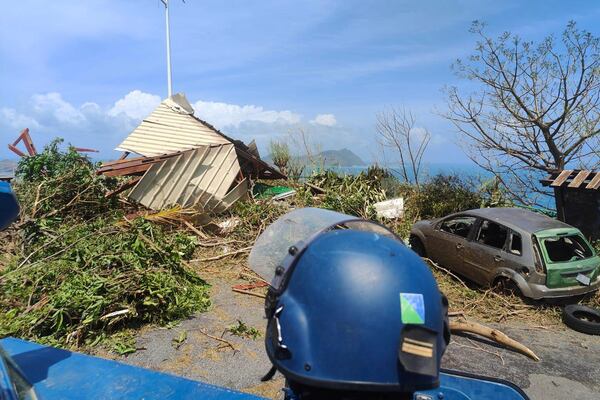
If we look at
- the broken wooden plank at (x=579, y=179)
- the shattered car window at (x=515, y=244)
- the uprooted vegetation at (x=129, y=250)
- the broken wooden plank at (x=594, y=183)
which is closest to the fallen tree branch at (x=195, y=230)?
the uprooted vegetation at (x=129, y=250)

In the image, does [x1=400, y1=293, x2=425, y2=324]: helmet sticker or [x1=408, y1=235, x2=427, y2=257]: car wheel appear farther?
[x1=408, y1=235, x2=427, y2=257]: car wheel

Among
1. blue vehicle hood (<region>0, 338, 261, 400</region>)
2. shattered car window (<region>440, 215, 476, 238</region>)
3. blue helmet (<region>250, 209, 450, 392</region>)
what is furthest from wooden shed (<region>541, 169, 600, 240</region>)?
blue vehicle hood (<region>0, 338, 261, 400</region>)

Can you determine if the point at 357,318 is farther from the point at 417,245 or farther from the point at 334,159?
the point at 334,159

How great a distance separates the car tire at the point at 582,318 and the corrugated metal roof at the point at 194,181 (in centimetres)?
834

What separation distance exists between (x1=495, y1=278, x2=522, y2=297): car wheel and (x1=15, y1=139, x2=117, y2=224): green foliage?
927cm

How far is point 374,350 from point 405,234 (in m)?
10.8

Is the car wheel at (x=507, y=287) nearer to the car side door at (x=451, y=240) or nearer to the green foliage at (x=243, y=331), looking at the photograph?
the car side door at (x=451, y=240)

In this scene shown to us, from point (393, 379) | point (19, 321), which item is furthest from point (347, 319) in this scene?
point (19, 321)

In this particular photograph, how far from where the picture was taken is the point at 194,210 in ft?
36.5

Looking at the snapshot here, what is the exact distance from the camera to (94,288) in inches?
237

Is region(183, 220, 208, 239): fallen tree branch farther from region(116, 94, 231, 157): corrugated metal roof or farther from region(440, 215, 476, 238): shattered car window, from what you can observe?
region(440, 215, 476, 238): shattered car window

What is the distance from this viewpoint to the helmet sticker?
149cm

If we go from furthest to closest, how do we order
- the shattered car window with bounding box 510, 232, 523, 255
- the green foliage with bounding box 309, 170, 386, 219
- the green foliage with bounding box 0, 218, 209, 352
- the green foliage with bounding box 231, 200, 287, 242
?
the green foliage with bounding box 309, 170, 386, 219 < the green foliage with bounding box 231, 200, 287, 242 < the shattered car window with bounding box 510, 232, 523, 255 < the green foliage with bounding box 0, 218, 209, 352

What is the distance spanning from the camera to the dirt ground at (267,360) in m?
5.19
